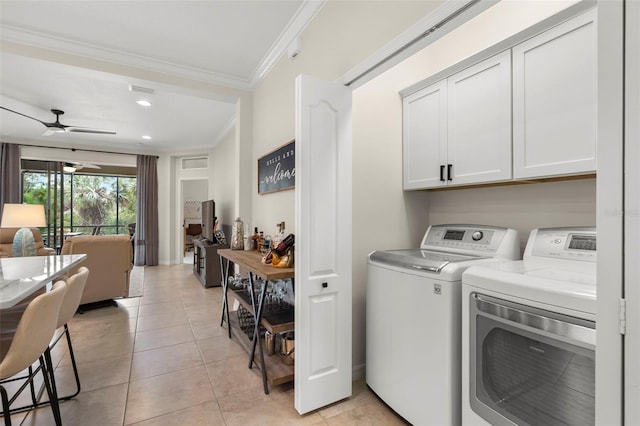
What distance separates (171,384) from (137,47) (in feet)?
10.0

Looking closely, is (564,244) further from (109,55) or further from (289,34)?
(109,55)

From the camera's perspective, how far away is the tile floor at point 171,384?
185 centimetres

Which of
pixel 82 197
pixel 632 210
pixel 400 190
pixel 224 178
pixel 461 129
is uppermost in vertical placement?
pixel 224 178

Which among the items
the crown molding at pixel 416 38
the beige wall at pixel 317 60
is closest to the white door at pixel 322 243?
the crown molding at pixel 416 38

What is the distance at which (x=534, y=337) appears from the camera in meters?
1.17

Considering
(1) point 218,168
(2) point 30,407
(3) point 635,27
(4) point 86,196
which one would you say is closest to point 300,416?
(2) point 30,407

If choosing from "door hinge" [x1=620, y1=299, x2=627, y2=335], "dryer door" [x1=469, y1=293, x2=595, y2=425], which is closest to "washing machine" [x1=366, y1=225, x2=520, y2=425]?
"dryer door" [x1=469, y1=293, x2=595, y2=425]

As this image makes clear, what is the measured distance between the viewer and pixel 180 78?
3.36m

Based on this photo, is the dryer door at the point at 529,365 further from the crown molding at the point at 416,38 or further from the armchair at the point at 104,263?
the armchair at the point at 104,263

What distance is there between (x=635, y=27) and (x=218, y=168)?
663 cm

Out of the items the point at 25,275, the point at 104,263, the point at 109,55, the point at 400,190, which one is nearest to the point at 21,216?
the point at 104,263

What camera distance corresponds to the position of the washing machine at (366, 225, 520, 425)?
1.52m

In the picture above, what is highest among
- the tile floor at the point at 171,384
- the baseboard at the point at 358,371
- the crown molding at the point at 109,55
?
the crown molding at the point at 109,55

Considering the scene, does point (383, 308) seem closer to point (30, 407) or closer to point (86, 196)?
point (30, 407)
